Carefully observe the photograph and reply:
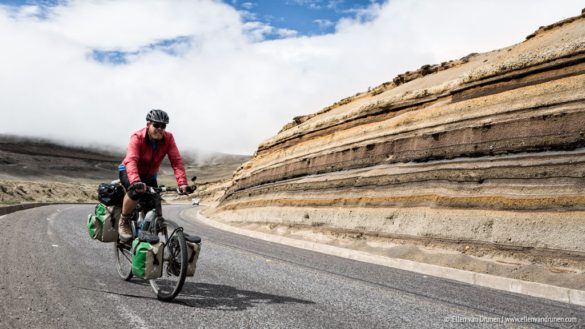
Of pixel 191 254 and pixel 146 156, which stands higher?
pixel 146 156

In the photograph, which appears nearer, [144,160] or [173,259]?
[173,259]

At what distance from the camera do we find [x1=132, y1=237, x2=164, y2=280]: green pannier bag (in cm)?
595

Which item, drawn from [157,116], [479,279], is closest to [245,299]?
[157,116]

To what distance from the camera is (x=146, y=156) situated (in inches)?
262

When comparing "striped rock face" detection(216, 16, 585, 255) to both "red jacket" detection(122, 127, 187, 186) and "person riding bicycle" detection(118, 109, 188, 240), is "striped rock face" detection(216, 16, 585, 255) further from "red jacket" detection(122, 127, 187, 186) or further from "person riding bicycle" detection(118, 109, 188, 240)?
"person riding bicycle" detection(118, 109, 188, 240)

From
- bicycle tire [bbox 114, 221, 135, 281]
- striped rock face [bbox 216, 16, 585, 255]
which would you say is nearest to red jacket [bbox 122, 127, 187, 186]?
bicycle tire [bbox 114, 221, 135, 281]

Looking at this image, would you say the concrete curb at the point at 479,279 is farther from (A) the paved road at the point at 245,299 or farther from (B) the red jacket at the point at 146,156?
(B) the red jacket at the point at 146,156

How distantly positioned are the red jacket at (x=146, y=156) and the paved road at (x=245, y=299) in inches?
65.3

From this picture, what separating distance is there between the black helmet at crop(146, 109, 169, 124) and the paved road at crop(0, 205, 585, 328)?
2.39m

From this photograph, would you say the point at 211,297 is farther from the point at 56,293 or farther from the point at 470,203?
the point at 470,203

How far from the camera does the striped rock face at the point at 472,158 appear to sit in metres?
10.9

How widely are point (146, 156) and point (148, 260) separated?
5.02ft

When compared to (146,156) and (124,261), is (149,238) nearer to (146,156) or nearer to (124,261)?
(146,156)

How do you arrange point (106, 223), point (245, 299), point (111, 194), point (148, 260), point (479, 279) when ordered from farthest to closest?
point (479, 279) < point (106, 223) < point (111, 194) < point (245, 299) < point (148, 260)
